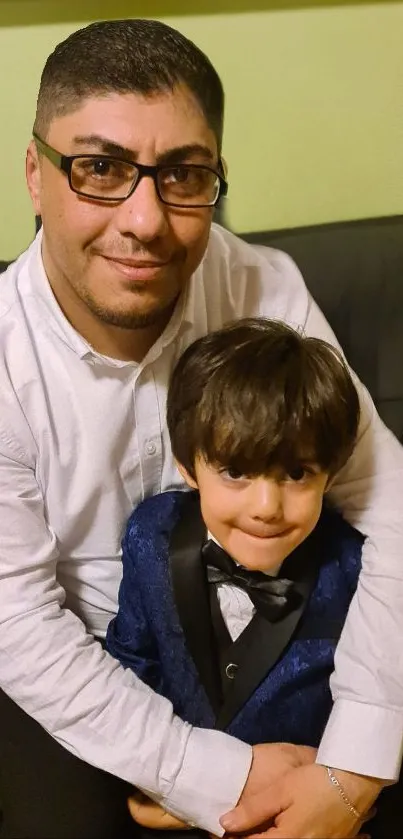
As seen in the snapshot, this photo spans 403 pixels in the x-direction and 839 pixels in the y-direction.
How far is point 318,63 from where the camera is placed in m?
1.49

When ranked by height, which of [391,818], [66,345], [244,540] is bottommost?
[391,818]

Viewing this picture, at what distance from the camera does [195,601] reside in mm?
1102

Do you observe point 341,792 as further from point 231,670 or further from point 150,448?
point 150,448

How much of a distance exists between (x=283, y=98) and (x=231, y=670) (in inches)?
39.4

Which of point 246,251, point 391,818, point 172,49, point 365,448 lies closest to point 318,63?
point 246,251

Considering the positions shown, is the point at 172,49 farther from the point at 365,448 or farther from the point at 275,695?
the point at 275,695

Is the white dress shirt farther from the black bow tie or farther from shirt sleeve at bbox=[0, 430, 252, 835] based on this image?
the black bow tie

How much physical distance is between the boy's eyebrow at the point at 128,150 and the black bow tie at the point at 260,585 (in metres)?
0.48

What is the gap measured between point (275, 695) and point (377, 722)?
0.44 feet

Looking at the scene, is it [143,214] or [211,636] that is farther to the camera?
[211,636]

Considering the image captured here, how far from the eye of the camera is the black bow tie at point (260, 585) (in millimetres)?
1084

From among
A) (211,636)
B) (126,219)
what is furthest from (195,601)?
(126,219)

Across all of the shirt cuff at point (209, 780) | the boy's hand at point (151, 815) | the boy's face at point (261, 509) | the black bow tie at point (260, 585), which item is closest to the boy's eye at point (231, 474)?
the boy's face at point (261, 509)

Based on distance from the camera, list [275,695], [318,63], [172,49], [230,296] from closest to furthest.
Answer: [172,49] → [275,695] → [230,296] → [318,63]
